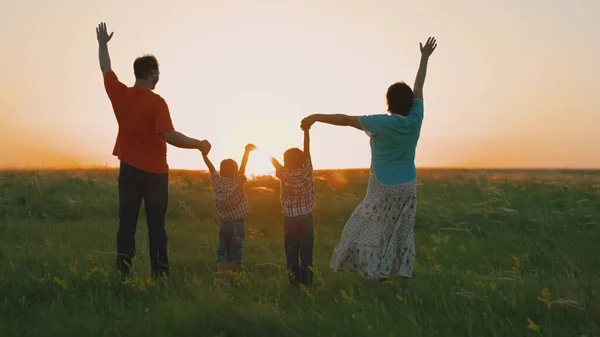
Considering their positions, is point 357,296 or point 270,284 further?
point 270,284

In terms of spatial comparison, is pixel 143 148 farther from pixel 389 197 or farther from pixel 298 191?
pixel 389 197

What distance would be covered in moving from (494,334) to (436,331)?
1.36ft

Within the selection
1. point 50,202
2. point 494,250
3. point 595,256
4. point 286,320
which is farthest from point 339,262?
point 50,202

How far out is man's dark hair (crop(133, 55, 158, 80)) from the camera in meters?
6.05

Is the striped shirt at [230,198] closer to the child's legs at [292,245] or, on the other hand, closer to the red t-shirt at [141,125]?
the child's legs at [292,245]

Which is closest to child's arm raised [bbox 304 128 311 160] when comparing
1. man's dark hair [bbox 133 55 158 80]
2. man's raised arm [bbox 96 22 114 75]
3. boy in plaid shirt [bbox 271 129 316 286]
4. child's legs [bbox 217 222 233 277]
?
boy in plaid shirt [bbox 271 129 316 286]

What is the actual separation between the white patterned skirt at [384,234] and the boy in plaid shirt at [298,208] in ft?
3.00

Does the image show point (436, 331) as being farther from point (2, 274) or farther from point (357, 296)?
point (2, 274)

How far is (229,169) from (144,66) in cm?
166

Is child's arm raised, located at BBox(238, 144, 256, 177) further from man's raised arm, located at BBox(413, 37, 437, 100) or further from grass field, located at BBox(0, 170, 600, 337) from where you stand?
man's raised arm, located at BBox(413, 37, 437, 100)

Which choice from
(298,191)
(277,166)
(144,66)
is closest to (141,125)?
(144,66)

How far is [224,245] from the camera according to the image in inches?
275

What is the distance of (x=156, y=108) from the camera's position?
600 cm

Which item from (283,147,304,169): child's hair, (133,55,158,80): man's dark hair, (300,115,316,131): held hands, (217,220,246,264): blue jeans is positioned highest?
(133,55,158,80): man's dark hair
